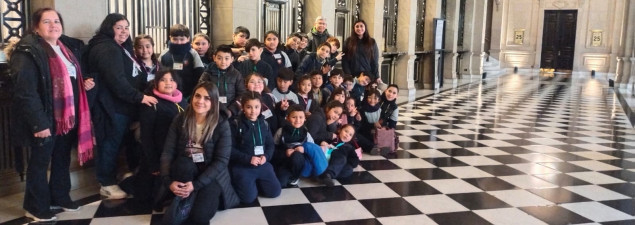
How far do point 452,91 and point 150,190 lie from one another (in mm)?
11408

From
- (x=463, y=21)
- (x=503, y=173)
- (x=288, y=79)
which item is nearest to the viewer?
(x=288, y=79)

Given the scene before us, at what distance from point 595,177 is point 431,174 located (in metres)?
1.70

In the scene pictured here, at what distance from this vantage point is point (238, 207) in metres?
4.23

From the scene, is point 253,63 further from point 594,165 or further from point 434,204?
point 594,165

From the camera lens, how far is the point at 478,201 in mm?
4590

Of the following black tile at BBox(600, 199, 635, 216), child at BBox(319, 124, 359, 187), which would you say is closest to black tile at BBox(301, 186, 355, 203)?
child at BBox(319, 124, 359, 187)

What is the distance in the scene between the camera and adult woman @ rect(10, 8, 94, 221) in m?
3.52

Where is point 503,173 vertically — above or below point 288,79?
below

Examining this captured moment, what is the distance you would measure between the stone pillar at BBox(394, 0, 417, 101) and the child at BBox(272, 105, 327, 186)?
25.9 ft

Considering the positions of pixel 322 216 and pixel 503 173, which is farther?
pixel 503 173

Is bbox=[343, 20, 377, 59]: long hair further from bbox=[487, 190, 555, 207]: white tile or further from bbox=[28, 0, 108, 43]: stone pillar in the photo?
bbox=[28, 0, 108, 43]: stone pillar

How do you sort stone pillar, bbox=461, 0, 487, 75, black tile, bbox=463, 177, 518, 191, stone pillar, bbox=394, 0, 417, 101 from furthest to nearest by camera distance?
1. stone pillar, bbox=461, 0, 487, 75
2. stone pillar, bbox=394, 0, 417, 101
3. black tile, bbox=463, 177, 518, 191

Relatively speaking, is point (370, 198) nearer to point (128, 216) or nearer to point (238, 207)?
point (238, 207)

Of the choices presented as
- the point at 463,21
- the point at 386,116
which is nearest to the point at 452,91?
the point at 463,21
